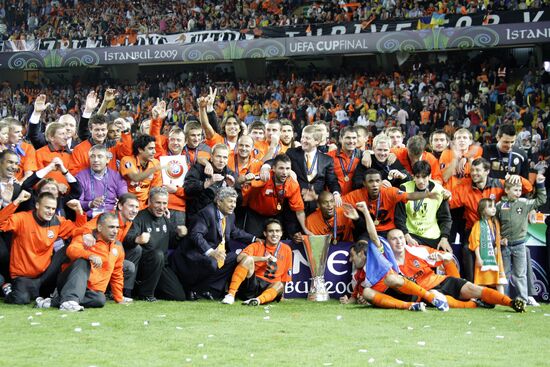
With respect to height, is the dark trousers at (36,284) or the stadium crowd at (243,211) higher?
the stadium crowd at (243,211)

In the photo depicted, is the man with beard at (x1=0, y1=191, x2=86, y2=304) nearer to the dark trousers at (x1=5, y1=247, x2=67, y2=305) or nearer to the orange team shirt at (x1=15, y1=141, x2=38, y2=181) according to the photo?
the dark trousers at (x1=5, y1=247, x2=67, y2=305)

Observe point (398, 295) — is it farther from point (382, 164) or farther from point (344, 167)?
point (344, 167)

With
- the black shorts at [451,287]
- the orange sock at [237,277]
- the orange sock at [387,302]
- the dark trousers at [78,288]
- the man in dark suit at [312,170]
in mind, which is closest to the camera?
the dark trousers at [78,288]

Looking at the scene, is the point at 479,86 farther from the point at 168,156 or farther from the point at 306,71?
the point at 168,156

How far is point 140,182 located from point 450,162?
368 centimetres

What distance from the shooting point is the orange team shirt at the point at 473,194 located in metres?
10.0

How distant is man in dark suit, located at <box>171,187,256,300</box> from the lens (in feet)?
31.5

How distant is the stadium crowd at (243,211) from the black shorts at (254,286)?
2cm

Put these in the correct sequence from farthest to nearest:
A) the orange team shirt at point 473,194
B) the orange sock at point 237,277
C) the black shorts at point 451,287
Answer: the orange team shirt at point 473,194
the orange sock at point 237,277
the black shorts at point 451,287

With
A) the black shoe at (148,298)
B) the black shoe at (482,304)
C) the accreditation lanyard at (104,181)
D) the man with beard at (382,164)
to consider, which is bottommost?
the black shoe at (482,304)

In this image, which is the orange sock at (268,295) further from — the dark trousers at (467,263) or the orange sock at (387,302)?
the dark trousers at (467,263)

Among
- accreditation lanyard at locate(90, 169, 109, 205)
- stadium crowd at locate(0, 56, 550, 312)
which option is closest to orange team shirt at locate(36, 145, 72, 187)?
stadium crowd at locate(0, 56, 550, 312)

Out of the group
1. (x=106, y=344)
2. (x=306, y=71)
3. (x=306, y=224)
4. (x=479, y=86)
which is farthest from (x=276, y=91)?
(x=106, y=344)

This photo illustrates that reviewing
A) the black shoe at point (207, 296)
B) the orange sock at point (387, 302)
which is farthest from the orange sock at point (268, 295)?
the orange sock at point (387, 302)
